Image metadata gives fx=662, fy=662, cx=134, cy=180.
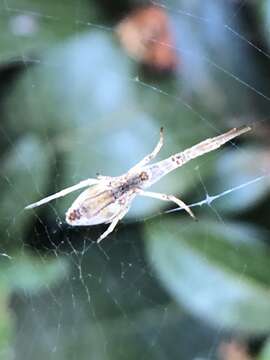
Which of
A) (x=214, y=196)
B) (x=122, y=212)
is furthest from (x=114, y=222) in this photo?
(x=214, y=196)

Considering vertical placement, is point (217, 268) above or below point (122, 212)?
below

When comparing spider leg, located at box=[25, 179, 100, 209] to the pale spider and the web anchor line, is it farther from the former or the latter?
the web anchor line

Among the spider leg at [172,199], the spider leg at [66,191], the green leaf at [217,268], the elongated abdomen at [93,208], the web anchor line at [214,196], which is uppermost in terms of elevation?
the spider leg at [66,191]

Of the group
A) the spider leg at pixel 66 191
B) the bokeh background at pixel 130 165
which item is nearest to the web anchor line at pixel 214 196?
the bokeh background at pixel 130 165

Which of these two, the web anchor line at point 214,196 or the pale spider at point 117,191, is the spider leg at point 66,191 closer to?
the pale spider at point 117,191

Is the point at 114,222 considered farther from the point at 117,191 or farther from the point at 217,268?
the point at 217,268

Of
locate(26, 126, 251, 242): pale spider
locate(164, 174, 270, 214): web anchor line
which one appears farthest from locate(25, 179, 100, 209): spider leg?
locate(164, 174, 270, 214): web anchor line
